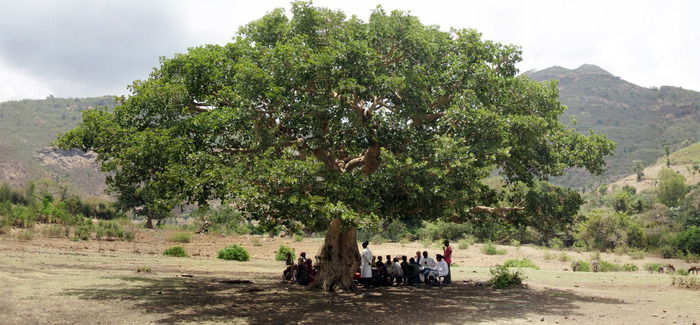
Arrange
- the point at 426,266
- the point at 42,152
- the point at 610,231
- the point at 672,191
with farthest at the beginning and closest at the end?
the point at 42,152, the point at 672,191, the point at 610,231, the point at 426,266

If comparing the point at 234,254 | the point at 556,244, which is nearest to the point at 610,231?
the point at 556,244

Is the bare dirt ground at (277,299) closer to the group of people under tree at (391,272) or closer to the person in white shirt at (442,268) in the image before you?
the group of people under tree at (391,272)

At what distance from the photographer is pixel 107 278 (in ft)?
54.9

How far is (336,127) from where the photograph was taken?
1369 centimetres

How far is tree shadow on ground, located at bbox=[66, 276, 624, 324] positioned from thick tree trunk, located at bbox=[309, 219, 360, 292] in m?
0.58

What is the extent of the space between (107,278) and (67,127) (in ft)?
373

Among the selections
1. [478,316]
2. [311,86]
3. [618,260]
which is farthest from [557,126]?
[618,260]

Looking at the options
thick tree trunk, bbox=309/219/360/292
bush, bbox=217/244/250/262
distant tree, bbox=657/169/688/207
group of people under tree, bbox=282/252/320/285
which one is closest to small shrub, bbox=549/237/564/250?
bush, bbox=217/244/250/262

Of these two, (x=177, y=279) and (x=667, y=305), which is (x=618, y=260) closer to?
(x=667, y=305)

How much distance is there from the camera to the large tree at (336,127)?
39.1 feet

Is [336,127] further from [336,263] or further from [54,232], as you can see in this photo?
[54,232]

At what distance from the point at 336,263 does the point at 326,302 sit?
2.48 m

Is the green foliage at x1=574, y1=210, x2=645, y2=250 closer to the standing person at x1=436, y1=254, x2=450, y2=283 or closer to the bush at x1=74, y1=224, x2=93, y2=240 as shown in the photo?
the standing person at x1=436, y1=254, x2=450, y2=283

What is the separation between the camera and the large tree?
11.9 meters
